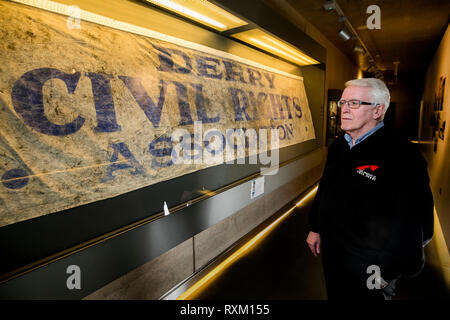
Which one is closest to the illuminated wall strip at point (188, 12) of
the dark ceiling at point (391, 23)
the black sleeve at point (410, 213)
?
the dark ceiling at point (391, 23)

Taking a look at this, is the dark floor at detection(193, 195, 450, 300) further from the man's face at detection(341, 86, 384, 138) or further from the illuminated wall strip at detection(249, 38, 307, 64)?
the illuminated wall strip at detection(249, 38, 307, 64)

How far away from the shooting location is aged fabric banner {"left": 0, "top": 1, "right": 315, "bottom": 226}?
1.15 metres

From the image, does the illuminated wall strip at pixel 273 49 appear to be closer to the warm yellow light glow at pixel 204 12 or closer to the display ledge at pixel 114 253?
the warm yellow light glow at pixel 204 12

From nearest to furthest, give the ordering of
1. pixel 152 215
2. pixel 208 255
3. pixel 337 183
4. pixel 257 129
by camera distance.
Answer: pixel 337 183, pixel 152 215, pixel 208 255, pixel 257 129

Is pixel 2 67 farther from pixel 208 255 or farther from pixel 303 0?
pixel 303 0

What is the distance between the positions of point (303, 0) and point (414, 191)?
3.50 metres

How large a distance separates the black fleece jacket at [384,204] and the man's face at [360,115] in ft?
0.30

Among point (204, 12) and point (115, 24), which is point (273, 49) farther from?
point (115, 24)

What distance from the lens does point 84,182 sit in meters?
1.40

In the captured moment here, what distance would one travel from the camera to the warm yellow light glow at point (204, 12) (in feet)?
5.99

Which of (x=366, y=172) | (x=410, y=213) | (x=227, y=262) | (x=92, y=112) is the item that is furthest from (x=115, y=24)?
(x=227, y=262)

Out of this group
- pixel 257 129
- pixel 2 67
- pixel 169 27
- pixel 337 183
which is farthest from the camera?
pixel 257 129

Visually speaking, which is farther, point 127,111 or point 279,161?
point 279,161
